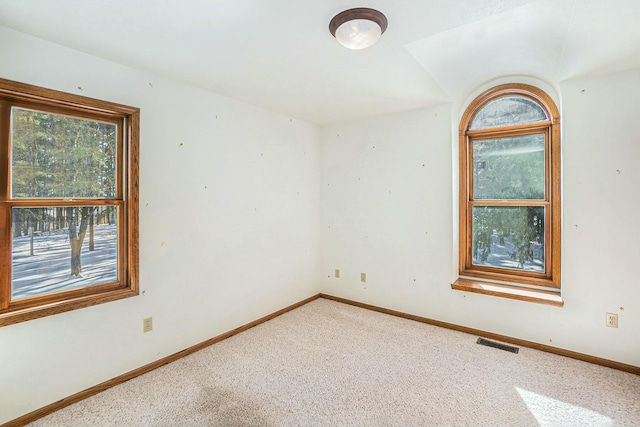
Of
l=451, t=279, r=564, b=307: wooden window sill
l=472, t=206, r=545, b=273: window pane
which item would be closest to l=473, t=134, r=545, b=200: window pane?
l=472, t=206, r=545, b=273: window pane

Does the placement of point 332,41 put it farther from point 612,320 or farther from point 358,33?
point 612,320

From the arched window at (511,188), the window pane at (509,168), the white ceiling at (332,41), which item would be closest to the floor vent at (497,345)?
the arched window at (511,188)

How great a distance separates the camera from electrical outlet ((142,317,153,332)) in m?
2.33

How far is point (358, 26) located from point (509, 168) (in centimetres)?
225

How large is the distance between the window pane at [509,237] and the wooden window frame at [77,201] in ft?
10.6

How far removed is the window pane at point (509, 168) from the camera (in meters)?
2.88

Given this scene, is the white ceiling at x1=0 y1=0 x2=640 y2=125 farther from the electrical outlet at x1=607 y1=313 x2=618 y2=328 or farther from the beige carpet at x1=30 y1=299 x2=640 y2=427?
the beige carpet at x1=30 y1=299 x2=640 y2=427

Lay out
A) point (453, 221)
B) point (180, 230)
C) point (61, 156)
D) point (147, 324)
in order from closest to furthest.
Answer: point (61, 156)
point (147, 324)
point (180, 230)
point (453, 221)

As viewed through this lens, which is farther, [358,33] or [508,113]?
[508,113]

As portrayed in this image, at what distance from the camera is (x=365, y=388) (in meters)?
2.14

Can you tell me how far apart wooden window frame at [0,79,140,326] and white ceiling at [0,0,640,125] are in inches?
14.2

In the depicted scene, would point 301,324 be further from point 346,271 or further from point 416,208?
point 416,208

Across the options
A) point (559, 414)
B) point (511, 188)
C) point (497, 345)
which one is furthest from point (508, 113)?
point (559, 414)

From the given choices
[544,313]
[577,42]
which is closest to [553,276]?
[544,313]
